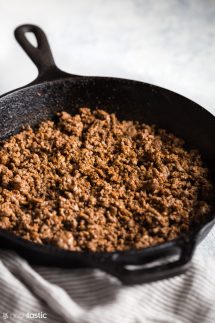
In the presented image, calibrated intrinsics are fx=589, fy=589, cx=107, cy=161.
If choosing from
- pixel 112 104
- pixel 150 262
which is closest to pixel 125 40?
pixel 112 104

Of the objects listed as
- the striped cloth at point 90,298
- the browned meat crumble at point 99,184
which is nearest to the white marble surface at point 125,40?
the browned meat crumble at point 99,184

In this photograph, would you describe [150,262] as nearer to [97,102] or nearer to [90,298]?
[90,298]

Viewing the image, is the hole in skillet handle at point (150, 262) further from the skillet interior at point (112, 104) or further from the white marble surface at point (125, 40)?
the white marble surface at point (125, 40)

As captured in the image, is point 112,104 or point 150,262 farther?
point 112,104

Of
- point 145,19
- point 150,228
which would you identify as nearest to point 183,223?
point 150,228

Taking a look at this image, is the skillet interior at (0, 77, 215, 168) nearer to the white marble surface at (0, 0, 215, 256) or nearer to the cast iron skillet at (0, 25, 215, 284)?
the cast iron skillet at (0, 25, 215, 284)

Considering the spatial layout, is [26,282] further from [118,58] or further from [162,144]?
[118,58]
